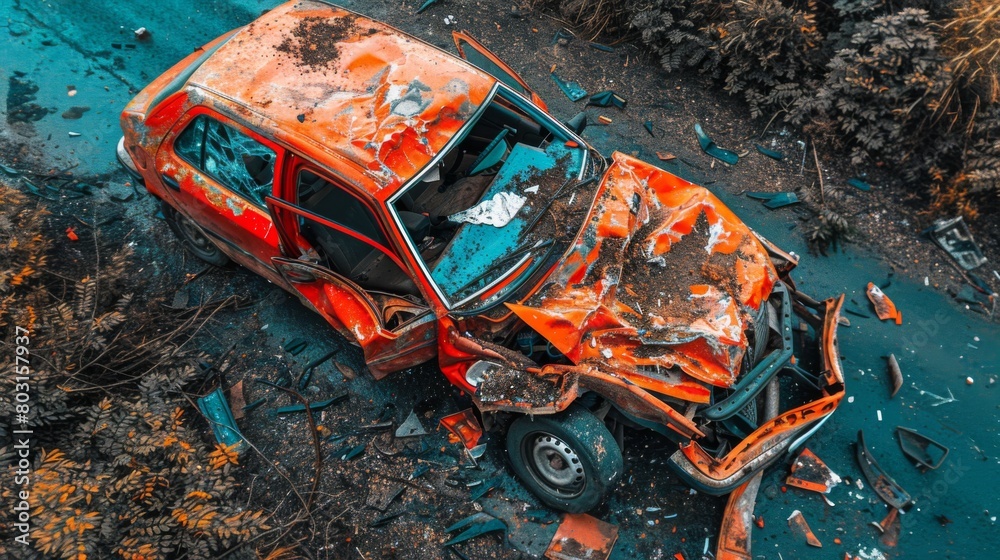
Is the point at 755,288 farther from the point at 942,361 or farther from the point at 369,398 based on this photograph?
the point at 369,398

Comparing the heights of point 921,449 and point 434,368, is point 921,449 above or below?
above

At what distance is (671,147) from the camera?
6.17m

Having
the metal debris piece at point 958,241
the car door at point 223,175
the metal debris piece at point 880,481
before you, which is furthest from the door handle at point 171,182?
the metal debris piece at point 958,241

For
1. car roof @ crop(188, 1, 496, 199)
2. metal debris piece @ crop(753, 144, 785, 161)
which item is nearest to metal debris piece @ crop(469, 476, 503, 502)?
car roof @ crop(188, 1, 496, 199)

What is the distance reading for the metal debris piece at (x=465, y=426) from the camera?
4.44 meters

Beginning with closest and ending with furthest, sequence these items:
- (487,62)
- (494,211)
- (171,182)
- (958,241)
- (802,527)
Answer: (494,211) → (802,527) → (171,182) → (487,62) → (958,241)

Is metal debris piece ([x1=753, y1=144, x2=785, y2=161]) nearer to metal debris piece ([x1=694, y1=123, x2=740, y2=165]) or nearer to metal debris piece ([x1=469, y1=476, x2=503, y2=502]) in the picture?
metal debris piece ([x1=694, y1=123, x2=740, y2=165])

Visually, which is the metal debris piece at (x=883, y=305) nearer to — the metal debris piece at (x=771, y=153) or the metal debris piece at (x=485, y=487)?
the metal debris piece at (x=771, y=153)

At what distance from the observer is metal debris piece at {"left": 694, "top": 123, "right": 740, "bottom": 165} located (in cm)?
609

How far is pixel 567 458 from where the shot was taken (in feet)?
12.5

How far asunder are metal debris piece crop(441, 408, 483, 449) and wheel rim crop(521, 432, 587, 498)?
533mm

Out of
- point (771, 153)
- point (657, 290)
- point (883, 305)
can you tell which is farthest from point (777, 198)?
point (657, 290)

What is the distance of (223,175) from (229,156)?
0.18 meters

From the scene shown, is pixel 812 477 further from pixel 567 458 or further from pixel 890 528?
pixel 567 458
